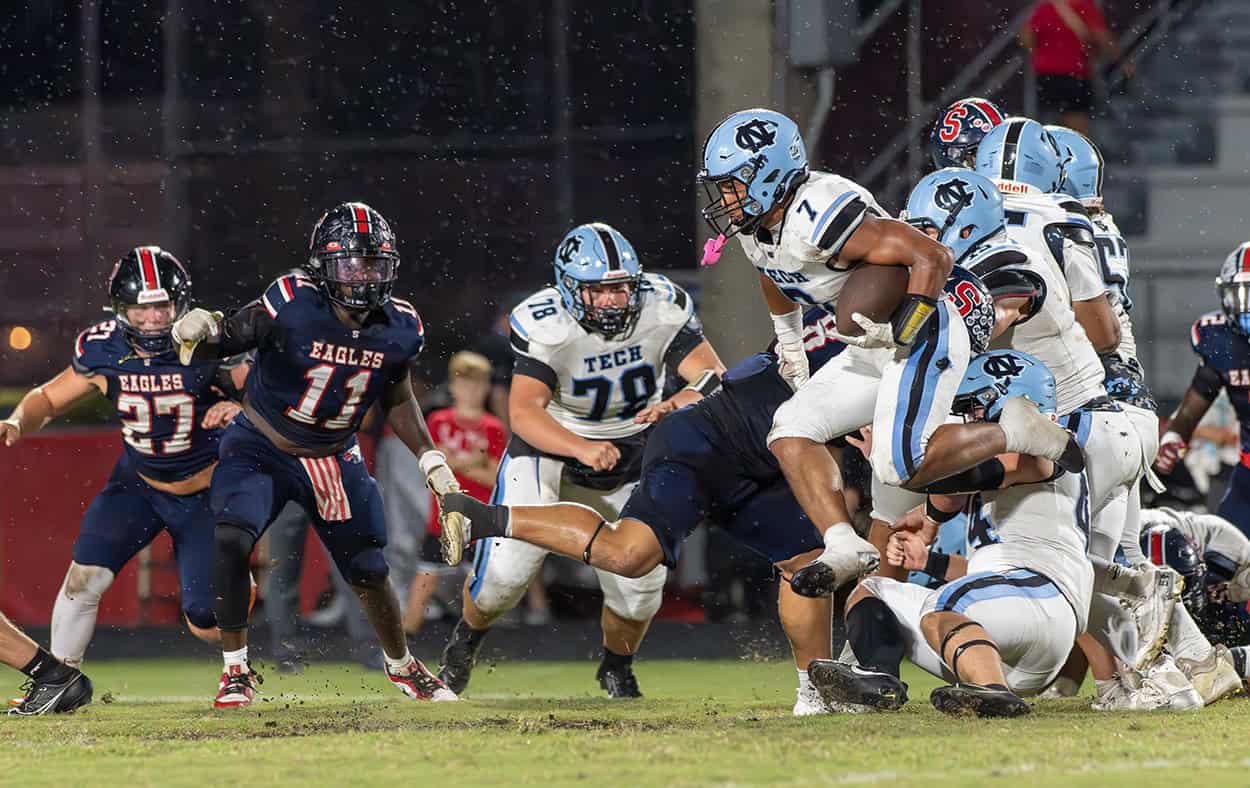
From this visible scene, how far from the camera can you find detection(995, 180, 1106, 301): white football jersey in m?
5.52

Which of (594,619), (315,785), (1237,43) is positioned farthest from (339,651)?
(1237,43)

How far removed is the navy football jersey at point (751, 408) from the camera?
5504 millimetres

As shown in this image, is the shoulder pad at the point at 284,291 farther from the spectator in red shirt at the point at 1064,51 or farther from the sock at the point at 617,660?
the spectator in red shirt at the point at 1064,51

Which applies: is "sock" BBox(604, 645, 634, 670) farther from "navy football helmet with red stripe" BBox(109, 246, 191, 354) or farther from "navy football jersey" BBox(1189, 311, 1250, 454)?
"navy football jersey" BBox(1189, 311, 1250, 454)

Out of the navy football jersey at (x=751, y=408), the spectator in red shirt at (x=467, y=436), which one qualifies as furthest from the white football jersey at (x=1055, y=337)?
the spectator in red shirt at (x=467, y=436)

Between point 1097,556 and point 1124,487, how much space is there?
22 cm

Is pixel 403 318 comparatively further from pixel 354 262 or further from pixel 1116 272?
pixel 1116 272

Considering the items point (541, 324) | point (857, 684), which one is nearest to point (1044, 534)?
point (857, 684)

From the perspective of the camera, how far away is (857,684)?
481 cm

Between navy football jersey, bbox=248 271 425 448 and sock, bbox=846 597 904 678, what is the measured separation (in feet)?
6.69

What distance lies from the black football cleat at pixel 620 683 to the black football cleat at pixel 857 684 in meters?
1.81

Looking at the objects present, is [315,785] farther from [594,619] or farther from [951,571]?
[594,619]

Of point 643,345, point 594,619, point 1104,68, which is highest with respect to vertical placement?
point 1104,68

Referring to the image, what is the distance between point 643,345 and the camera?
21.6ft
